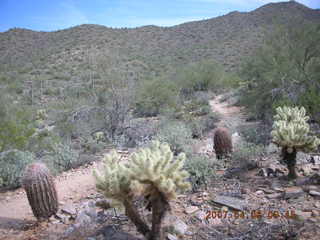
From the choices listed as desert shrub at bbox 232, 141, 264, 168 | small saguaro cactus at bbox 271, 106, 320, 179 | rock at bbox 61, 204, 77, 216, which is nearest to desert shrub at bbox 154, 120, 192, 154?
desert shrub at bbox 232, 141, 264, 168

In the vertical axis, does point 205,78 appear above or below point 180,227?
above

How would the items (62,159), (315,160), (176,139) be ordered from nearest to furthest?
(315,160) → (62,159) → (176,139)

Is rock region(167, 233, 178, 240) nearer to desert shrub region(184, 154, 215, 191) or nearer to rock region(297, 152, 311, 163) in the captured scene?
desert shrub region(184, 154, 215, 191)

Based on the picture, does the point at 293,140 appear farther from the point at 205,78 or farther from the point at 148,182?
the point at 205,78

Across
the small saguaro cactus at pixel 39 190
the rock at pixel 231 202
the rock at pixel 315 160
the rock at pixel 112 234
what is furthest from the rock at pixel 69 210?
the rock at pixel 315 160

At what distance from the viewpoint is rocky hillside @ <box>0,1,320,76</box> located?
26125mm

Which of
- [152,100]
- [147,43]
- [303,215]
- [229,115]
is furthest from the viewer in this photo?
[147,43]

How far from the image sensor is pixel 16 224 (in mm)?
4414

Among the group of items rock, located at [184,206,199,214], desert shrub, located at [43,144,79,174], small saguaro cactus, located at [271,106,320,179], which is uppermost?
small saguaro cactus, located at [271,106,320,179]

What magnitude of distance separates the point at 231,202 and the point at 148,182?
1.79 metres

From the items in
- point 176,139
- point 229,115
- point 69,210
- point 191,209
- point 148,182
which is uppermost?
point 148,182

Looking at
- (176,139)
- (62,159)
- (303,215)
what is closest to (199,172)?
(303,215)
